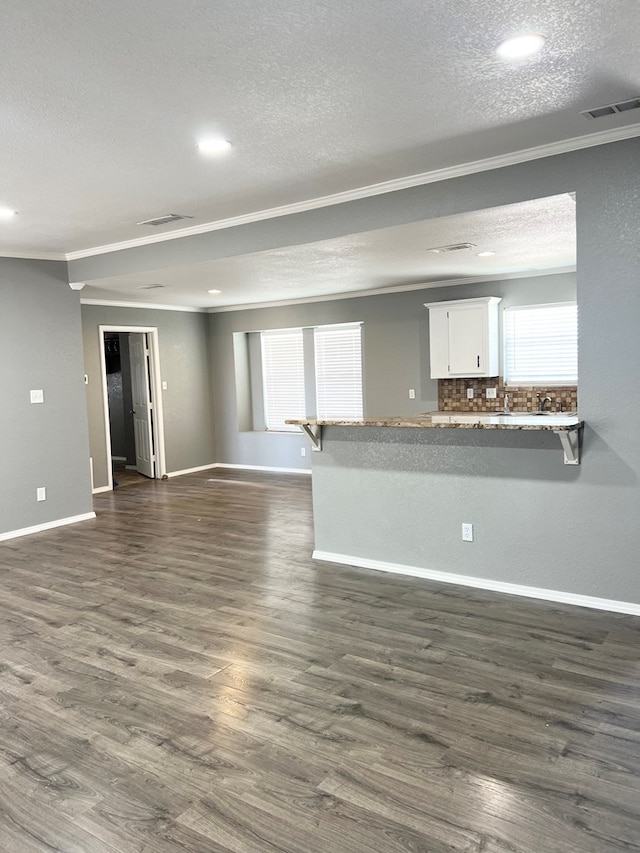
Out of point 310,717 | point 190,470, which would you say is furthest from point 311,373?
point 310,717

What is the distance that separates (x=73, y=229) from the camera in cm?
513

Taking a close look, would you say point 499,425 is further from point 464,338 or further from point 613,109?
point 464,338

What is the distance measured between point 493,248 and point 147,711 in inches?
170

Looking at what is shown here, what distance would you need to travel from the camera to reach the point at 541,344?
7082mm

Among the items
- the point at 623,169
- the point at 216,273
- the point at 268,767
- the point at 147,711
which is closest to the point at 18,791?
the point at 147,711

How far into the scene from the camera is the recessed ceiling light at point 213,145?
3.27m

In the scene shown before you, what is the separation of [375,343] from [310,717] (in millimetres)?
6015

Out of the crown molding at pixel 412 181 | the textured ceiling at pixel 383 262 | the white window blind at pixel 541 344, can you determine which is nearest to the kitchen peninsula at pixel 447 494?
the textured ceiling at pixel 383 262

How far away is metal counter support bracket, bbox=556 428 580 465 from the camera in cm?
356

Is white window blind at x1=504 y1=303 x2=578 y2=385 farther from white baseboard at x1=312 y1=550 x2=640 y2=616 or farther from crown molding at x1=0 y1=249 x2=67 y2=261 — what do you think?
crown molding at x1=0 y1=249 x2=67 y2=261

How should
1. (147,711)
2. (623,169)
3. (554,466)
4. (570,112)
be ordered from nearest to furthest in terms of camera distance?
1. (147,711)
2. (570,112)
3. (623,169)
4. (554,466)

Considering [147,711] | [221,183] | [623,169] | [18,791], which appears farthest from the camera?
[221,183]

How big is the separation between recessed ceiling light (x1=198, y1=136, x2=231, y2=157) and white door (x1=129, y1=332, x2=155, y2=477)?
5891 mm

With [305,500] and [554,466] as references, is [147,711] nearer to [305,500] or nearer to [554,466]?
[554,466]
